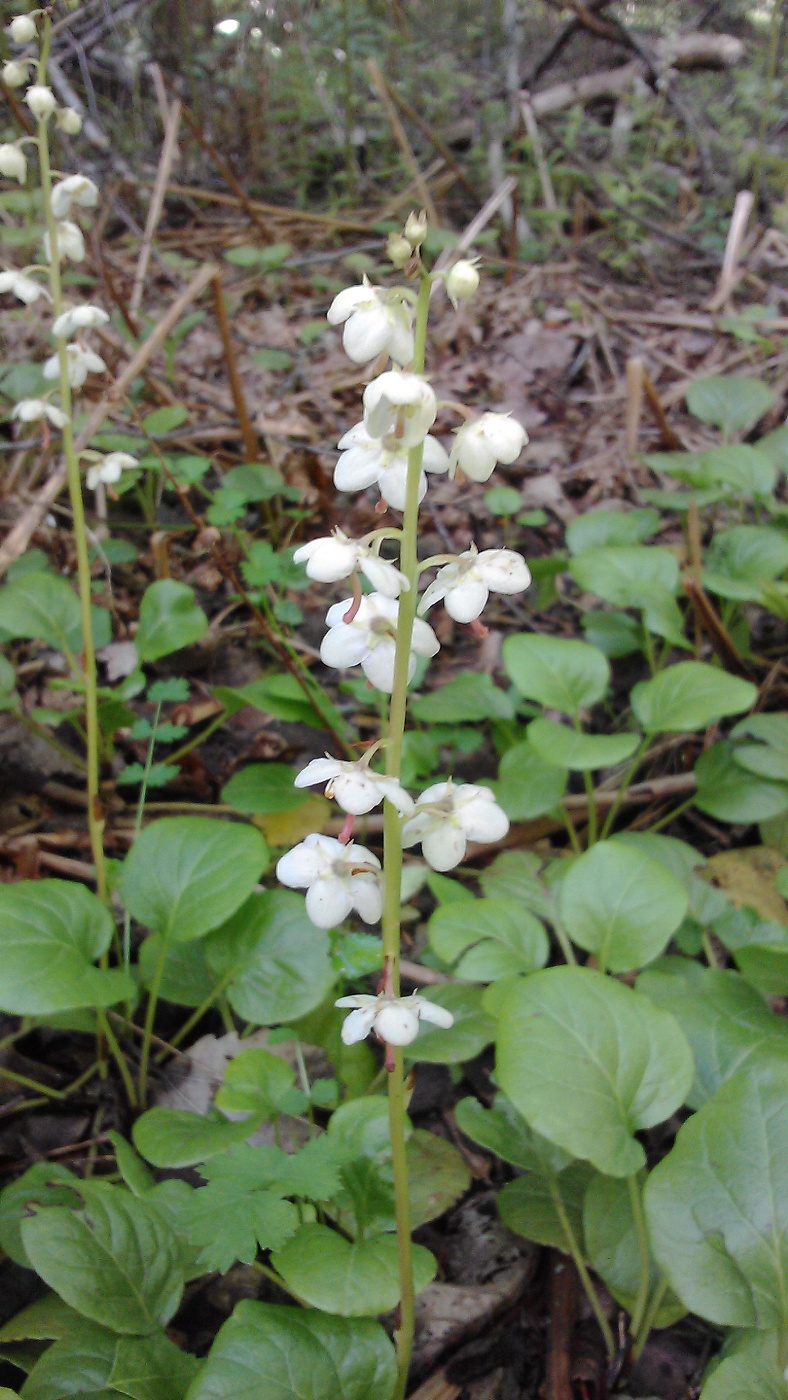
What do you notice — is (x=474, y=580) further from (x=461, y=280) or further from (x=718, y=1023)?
(x=718, y=1023)

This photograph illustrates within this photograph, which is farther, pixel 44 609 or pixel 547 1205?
pixel 44 609

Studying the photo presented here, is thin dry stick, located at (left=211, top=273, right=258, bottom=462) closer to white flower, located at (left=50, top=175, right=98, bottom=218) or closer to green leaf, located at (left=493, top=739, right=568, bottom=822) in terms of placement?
white flower, located at (left=50, top=175, right=98, bottom=218)

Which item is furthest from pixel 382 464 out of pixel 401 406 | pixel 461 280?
pixel 461 280

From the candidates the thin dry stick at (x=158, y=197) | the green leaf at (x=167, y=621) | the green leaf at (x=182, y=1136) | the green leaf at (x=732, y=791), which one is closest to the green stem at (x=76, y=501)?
the green leaf at (x=167, y=621)

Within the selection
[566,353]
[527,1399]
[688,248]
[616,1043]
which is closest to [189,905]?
[616,1043]

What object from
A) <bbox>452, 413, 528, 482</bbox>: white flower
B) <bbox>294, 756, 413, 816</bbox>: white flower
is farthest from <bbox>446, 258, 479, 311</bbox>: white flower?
<bbox>294, 756, 413, 816</bbox>: white flower

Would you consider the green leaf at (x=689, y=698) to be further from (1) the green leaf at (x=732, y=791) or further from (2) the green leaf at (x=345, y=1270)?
(2) the green leaf at (x=345, y=1270)

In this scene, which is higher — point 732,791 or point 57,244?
point 57,244

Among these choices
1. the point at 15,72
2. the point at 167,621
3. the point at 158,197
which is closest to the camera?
the point at 15,72
